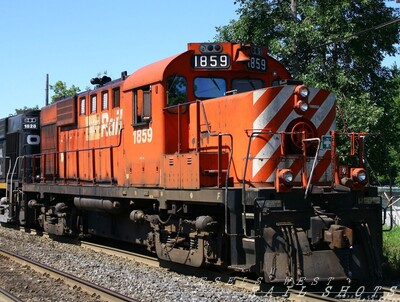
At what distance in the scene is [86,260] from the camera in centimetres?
1193

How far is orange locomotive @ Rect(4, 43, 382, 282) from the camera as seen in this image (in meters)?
8.12

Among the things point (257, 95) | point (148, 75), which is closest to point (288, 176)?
point (257, 95)

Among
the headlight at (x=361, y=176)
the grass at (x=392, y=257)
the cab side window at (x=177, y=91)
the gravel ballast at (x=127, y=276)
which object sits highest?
the cab side window at (x=177, y=91)

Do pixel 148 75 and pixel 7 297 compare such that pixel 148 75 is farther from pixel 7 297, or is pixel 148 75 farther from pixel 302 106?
pixel 7 297

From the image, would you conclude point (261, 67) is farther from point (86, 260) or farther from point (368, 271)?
point (86, 260)

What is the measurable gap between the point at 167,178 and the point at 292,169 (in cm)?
215

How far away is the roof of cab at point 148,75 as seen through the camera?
32.4 feet

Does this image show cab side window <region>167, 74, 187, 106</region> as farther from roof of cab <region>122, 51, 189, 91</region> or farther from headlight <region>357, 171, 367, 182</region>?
headlight <region>357, 171, 367, 182</region>

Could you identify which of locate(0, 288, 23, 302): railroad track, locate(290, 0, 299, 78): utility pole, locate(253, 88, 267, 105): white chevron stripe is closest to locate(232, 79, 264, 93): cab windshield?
locate(253, 88, 267, 105): white chevron stripe

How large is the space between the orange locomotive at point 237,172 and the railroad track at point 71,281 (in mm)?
1650

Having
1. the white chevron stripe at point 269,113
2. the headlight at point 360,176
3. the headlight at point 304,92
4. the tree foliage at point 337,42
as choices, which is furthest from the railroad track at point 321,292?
the tree foliage at point 337,42

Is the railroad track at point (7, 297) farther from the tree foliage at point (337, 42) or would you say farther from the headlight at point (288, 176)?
the tree foliage at point (337, 42)

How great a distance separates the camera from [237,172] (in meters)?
9.02

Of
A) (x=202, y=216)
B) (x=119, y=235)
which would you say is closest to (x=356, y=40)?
(x=119, y=235)
